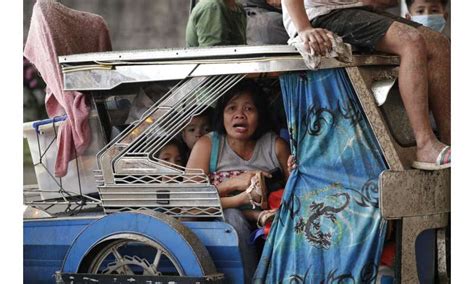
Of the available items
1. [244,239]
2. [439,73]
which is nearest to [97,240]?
[244,239]

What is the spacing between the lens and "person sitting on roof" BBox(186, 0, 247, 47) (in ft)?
18.7

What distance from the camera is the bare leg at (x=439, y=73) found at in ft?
15.6

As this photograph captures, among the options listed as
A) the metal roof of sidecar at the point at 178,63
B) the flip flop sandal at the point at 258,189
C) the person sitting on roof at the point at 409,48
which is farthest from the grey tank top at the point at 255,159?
the person sitting on roof at the point at 409,48

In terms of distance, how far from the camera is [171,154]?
5180 millimetres

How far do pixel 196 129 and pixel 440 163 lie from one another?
118 cm

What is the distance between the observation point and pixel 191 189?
496cm

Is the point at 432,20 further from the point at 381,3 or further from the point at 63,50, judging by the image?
the point at 63,50

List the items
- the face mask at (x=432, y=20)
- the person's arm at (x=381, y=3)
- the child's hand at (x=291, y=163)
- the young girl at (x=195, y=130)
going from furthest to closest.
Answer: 1. the face mask at (x=432, y=20)
2. the person's arm at (x=381, y=3)
3. the young girl at (x=195, y=130)
4. the child's hand at (x=291, y=163)

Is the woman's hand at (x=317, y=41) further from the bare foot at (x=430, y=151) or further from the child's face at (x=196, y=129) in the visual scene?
the child's face at (x=196, y=129)

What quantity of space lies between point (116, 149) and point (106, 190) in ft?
0.61

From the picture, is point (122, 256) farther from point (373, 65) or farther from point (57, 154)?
point (373, 65)

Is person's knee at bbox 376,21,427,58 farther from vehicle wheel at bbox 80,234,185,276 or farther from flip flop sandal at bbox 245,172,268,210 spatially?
vehicle wheel at bbox 80,234,185,276

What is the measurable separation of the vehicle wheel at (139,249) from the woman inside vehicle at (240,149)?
0.84 feet
